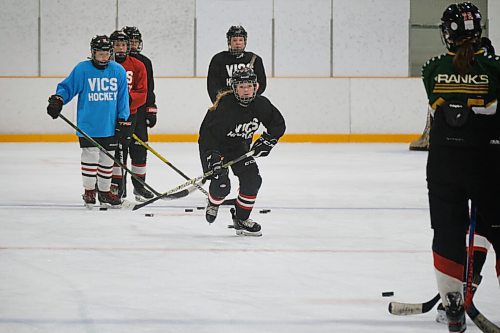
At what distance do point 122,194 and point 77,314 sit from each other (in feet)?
11.7

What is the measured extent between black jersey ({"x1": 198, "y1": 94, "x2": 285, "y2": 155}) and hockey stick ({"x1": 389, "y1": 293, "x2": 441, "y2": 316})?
2.03 m

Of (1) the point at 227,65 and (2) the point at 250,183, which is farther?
(1) the point at 227,65

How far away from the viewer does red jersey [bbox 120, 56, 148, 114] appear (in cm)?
686

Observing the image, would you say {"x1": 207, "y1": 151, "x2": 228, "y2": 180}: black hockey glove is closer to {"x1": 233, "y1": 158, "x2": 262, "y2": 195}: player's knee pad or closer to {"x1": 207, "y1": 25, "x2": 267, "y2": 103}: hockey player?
{"x1": 233, "y1": 158, "x2": 262, "y2": 195}: player's knee pad

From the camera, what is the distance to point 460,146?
2.88 meters

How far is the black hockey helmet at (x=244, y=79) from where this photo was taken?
5.04 m

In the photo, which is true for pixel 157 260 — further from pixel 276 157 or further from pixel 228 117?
pixel 276 157

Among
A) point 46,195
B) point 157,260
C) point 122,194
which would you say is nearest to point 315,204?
point 122,194

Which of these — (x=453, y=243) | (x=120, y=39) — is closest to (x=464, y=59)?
(x=453, y=243)

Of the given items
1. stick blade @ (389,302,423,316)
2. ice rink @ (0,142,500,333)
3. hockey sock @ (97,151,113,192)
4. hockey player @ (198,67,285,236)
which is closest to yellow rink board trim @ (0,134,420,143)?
ice rink @ (0,142,500,333)

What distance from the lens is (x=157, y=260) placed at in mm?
4395

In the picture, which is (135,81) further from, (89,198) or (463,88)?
(463,88)

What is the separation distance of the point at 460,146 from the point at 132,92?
4.27 metres

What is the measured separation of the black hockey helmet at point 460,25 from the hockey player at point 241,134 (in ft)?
7.17
